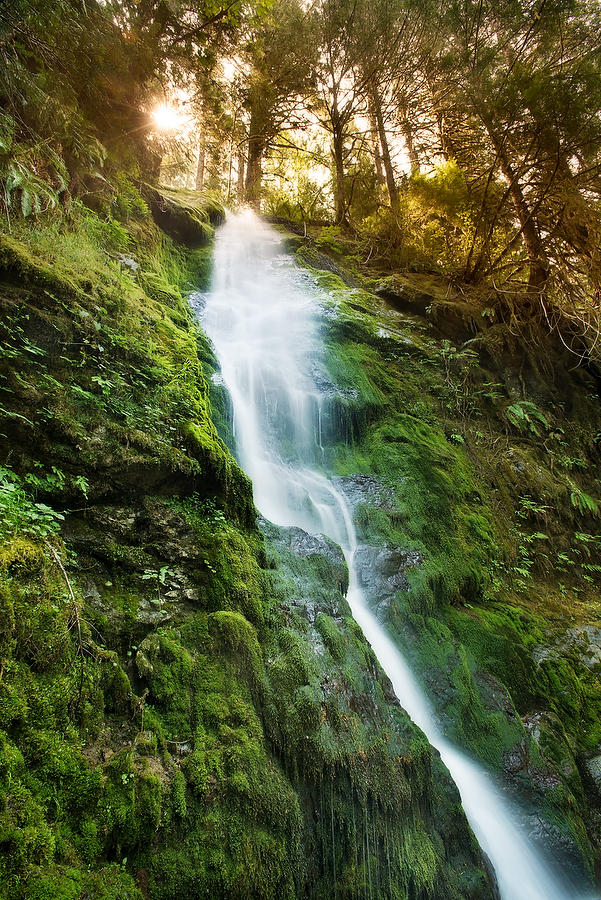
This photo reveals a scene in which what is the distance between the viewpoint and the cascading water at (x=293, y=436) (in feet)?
15.3

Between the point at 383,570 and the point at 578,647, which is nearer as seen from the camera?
the point at 383,570

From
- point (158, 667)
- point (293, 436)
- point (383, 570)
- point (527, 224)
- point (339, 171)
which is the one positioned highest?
point (339, 171)

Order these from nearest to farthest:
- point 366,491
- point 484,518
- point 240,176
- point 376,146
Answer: point 366,491 < point 484,518 < point 376,146 < point 240,176

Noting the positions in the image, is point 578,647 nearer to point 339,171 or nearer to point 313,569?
point 313,569

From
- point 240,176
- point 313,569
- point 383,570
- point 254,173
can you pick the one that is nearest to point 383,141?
point 254,173

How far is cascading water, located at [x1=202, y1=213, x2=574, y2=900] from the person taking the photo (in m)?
4.66

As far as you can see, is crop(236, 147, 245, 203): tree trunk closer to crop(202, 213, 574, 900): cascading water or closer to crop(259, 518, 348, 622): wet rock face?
crop(202, 213, 574, 900): cascading water

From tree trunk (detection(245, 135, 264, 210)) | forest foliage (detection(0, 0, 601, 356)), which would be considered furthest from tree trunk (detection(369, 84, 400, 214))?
tree trunk (detection(245, 135, 264, 210))

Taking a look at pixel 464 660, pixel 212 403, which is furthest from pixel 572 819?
pixel 212 403

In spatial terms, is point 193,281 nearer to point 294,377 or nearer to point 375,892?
point 294,377

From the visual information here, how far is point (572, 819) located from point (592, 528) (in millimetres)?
5533

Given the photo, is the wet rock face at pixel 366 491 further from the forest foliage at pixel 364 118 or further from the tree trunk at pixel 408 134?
the tree trunk at pixel 408 134

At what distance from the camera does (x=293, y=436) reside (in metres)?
7.84

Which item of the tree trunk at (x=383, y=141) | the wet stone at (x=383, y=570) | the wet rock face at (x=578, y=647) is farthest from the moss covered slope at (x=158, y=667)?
the tree trunk at (x=383, y=141)
